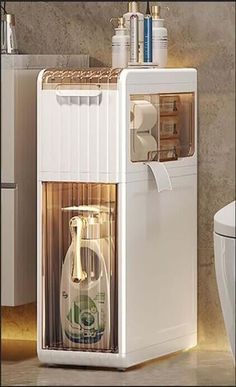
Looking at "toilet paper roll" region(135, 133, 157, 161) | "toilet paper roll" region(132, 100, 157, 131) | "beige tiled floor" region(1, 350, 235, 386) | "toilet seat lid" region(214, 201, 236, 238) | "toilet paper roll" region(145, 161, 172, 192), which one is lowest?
"beige tiled floor" region(1, 350, 235, 386)

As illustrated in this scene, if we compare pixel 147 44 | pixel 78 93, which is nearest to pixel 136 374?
pixel 78 93

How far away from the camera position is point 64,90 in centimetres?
282

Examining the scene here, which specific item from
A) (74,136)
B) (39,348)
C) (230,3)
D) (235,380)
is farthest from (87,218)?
(230,3)

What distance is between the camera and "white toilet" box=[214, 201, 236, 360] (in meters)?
2.61

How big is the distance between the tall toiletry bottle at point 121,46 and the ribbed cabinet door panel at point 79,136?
1.05ft

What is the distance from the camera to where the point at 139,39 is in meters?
3.02

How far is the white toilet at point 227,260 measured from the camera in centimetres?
261

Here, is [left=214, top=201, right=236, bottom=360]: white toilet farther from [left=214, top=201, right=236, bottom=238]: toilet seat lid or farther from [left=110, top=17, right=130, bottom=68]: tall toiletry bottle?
[left=110, top=17, right=130, bottom=68]: tall toiletry bottle

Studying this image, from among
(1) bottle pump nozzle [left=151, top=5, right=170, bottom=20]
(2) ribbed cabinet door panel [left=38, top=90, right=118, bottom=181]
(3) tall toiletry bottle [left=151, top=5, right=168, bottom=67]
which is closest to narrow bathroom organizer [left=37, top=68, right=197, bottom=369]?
(2) ribbed cabinet door panel [left=38, top=90, right=118, bottom=181]

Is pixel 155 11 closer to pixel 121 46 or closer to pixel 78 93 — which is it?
pixel 121 46

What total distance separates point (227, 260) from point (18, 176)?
2.44 feet

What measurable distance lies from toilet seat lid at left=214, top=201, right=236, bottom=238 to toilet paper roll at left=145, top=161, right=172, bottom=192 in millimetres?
229

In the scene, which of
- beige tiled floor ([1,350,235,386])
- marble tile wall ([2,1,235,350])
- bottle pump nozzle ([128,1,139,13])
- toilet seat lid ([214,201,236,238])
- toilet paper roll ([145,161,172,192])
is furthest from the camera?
marble tile wall ([2,1,235,350])

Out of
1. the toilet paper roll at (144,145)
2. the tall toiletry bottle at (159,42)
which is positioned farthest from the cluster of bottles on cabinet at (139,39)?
the toilet paper roll at (144,145)
